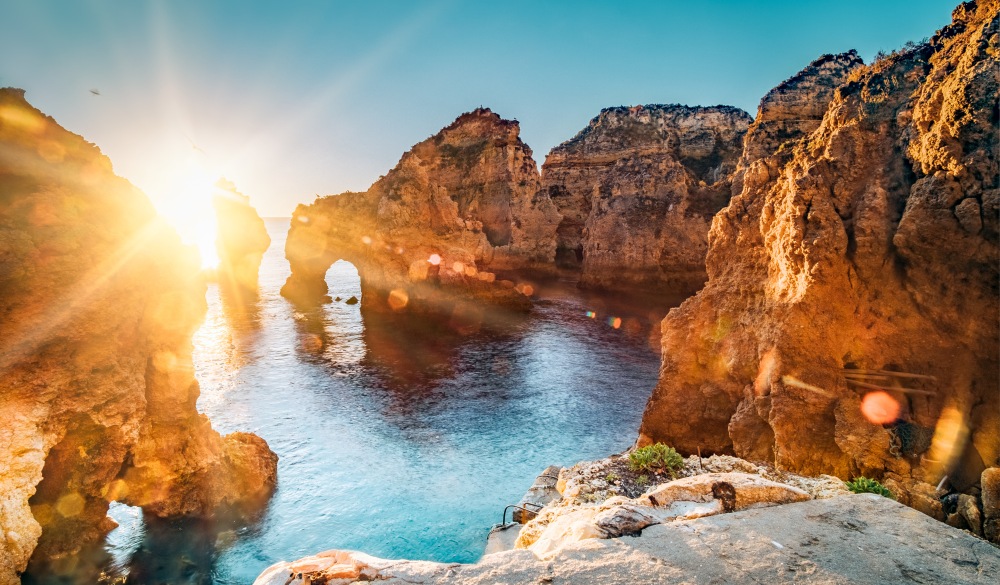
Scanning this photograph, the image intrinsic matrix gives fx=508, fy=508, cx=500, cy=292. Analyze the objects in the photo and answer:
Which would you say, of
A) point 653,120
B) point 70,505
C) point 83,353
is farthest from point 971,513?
point 653,120

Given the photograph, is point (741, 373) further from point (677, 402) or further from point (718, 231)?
point (718, 231)

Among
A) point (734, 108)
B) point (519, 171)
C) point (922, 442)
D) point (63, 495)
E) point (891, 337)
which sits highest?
point (734, 108)

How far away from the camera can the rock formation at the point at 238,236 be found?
55.0 meters

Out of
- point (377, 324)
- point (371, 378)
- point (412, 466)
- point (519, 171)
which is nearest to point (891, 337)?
point (412, 466)

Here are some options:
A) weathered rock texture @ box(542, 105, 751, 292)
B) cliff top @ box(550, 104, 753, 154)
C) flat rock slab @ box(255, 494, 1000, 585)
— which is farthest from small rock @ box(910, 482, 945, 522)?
cliff top @ box(550, 104, 753, 154)

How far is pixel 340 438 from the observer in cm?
1688

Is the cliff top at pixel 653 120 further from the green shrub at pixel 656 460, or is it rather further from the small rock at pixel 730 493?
the small rock at pixel 730 493

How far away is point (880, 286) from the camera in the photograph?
352 inches

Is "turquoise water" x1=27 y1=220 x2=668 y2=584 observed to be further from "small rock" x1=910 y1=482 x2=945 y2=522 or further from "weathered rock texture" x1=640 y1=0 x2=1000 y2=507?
"small rock" x1=910 y1=482 x2=945 y2=522

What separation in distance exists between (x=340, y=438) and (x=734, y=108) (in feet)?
219

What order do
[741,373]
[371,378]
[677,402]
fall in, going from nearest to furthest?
[741,373] < [677,402] < [371,378]

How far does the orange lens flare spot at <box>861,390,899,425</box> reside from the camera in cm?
852

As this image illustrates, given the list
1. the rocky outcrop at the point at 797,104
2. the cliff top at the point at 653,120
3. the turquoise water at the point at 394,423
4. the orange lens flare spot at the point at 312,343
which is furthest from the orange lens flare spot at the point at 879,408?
the cliff top at the point at 653,120

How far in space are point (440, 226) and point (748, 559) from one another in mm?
35731
